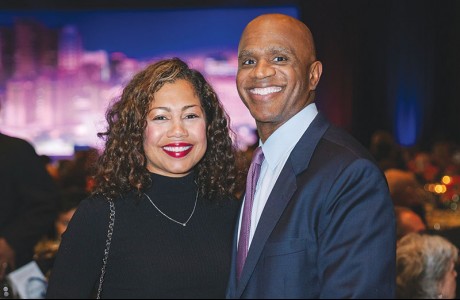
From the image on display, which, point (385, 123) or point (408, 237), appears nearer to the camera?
point (408, 237)

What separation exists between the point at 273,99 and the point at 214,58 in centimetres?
893

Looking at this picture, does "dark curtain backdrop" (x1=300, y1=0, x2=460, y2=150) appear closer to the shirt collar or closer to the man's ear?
the man's ear

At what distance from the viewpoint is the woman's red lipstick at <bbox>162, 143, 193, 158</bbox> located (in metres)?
2.24

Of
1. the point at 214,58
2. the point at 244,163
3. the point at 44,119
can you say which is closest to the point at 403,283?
the point at 244,163

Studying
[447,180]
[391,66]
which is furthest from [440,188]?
[391,66]

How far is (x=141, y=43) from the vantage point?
10961 mm

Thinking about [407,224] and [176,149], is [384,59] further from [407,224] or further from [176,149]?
[176,149]

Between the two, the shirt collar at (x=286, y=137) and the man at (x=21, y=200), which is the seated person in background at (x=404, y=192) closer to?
the man at (x=21, y=200)

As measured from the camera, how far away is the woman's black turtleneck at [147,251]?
208 cm

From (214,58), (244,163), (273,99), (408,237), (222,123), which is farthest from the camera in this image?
(214,58)

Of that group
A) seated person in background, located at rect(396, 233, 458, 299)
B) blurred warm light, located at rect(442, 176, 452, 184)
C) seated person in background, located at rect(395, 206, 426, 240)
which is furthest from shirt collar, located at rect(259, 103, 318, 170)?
blurred warm light, located at rect(442, 176, 452, 184)

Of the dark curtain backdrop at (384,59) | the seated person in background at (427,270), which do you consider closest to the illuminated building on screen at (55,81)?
the dark curtain backdrop at (384,59)

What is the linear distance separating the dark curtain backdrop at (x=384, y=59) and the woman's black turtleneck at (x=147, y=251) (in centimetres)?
868

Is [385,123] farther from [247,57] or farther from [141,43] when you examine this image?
[247,57]
